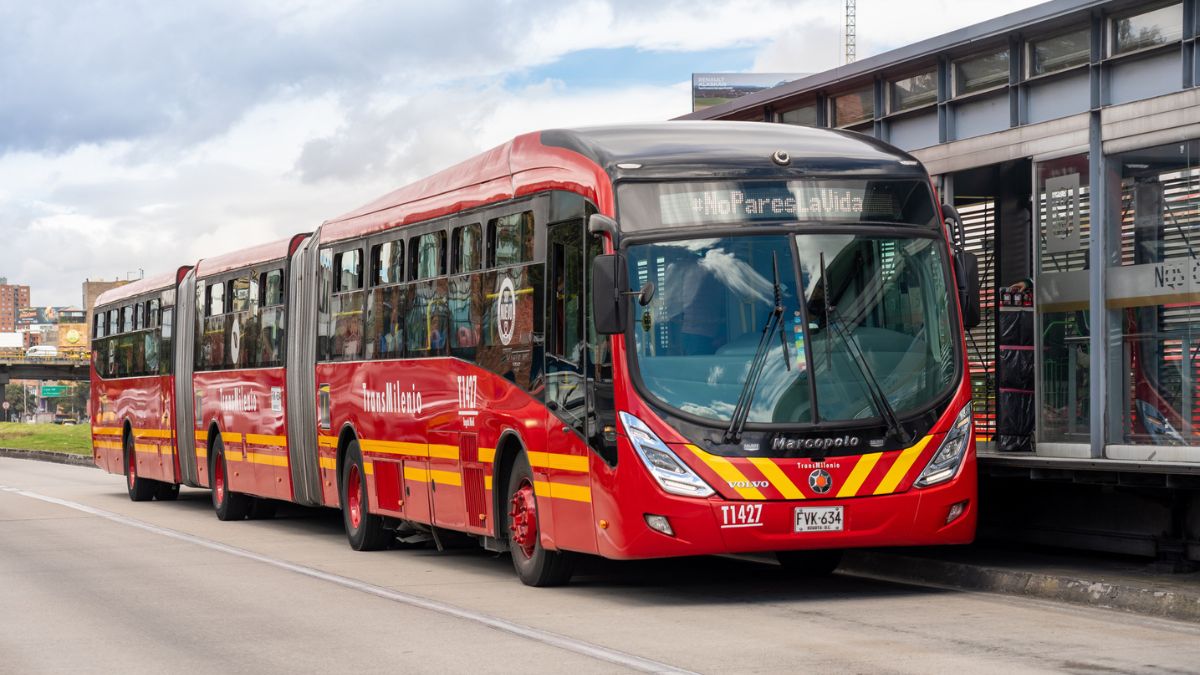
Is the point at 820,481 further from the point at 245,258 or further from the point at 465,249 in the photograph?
the point at 245,258

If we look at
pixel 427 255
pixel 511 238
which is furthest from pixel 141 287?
pixel 511 238

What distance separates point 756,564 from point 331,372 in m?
5.90

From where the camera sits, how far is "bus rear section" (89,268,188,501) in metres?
28.5

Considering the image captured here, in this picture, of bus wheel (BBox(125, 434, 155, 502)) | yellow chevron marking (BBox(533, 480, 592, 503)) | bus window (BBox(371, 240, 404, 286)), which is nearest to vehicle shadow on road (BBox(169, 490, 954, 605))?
yellow chevron marking (BBox(533, 480, 592, 503))

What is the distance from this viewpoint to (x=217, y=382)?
2550 centimetres

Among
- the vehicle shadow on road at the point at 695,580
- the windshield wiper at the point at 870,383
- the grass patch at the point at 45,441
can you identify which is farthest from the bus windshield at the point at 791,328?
the grass patch at the point at 45,441

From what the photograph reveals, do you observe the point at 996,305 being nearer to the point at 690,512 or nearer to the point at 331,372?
the point at 690,512

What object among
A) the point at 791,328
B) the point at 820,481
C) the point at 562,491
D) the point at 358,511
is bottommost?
the point at 358,511

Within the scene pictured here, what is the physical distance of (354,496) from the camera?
63.6 ft

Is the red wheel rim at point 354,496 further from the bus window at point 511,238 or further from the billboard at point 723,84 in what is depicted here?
the billboard at point 723,84

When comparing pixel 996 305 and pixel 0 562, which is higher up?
pixel 996 305

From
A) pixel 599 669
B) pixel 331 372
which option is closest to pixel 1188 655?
pixel 599 669

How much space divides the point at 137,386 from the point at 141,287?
176 cm

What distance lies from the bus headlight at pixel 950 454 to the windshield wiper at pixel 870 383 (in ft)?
0.95
